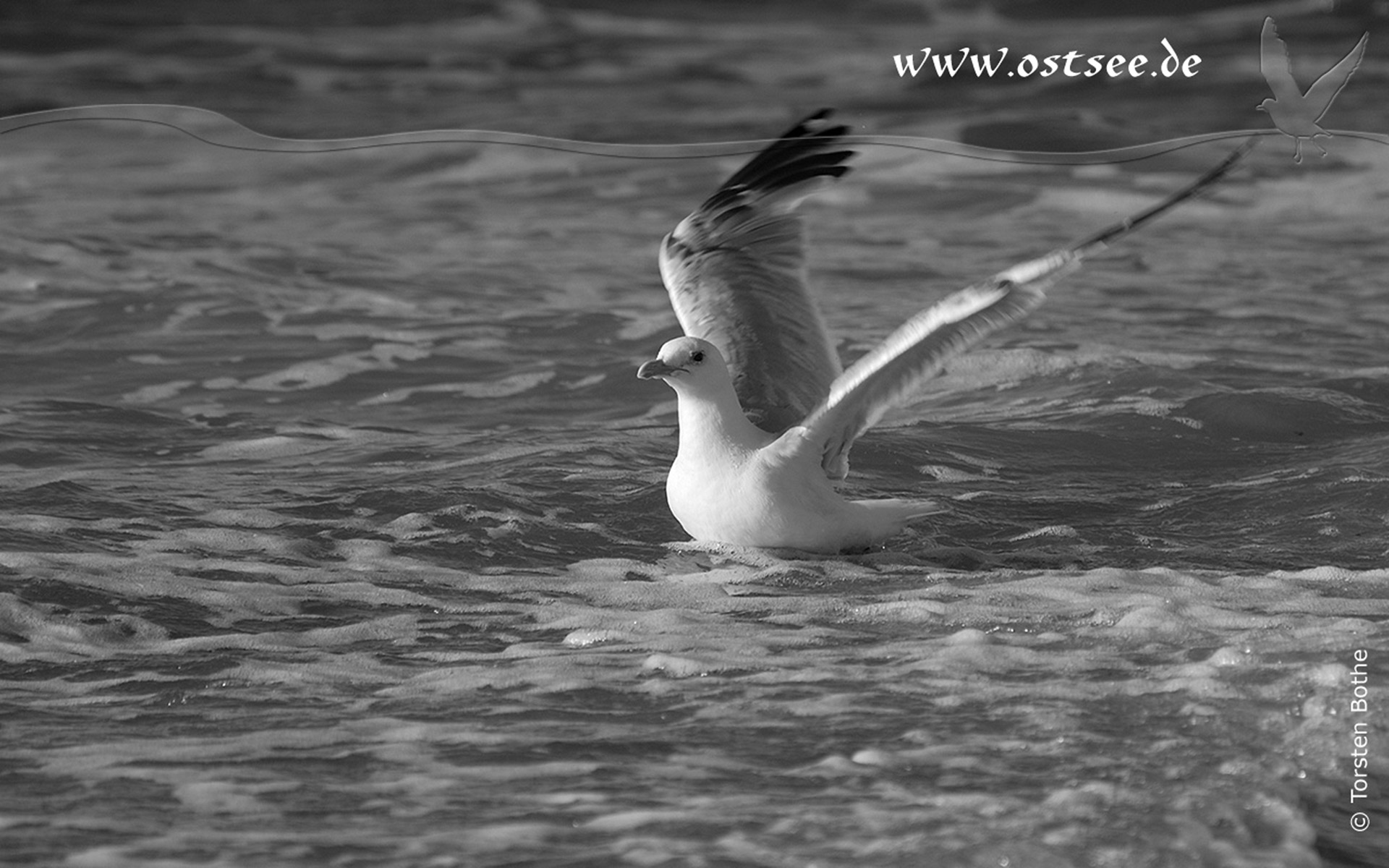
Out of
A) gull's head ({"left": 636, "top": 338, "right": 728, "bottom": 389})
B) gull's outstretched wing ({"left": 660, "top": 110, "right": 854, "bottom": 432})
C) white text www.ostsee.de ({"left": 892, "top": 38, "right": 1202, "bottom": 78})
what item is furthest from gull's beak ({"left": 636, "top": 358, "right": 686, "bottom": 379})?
white text www.ostsee.de ({"left": 892, "top": 38, "right": 1202, "bottom": 78})

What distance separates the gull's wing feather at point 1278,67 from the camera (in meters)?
7.22

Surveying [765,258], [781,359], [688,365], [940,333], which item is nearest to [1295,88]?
[765,258]

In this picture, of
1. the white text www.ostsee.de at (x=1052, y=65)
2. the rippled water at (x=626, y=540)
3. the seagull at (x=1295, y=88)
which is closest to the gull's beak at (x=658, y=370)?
the rippled water at (x=626, y=540)

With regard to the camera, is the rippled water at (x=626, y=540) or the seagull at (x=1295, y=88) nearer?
the rippled water at (x=626, y=540)

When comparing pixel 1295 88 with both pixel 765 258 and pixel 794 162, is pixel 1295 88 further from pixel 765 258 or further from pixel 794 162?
pixel 765 258

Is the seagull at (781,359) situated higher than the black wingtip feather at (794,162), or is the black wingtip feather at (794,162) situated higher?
the black wingtip feather at (794,162)

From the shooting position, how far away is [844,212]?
13.4 metres

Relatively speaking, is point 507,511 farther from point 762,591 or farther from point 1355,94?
point 1355,94

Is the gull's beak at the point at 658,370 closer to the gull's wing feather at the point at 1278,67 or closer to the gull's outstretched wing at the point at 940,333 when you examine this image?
the gull's outstretched wing at the point at 940,333

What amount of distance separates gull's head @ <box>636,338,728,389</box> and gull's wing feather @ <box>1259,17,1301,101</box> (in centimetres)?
243
